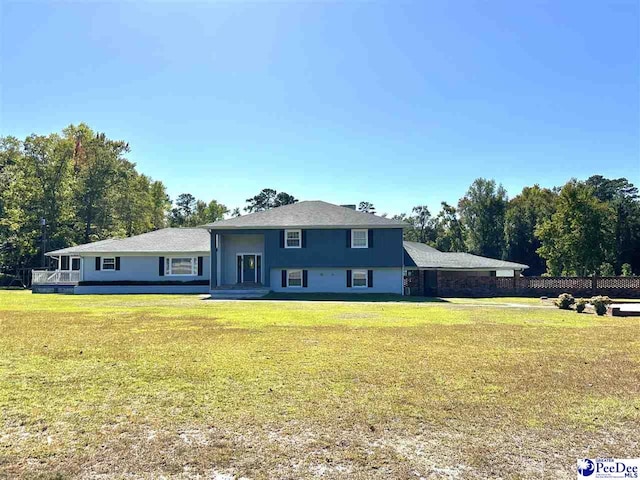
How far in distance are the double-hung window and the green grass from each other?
17948 millimetres

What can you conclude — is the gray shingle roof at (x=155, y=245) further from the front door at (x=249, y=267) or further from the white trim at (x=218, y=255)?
the front door at (x=249, y=267)

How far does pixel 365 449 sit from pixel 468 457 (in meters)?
0.90

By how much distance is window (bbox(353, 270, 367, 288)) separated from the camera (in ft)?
92.4

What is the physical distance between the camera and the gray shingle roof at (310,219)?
27.6 m

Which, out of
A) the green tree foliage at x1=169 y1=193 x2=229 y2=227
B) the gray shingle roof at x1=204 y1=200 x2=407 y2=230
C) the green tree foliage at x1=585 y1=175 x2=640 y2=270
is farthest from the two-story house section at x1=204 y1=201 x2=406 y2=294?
the green tree foliage at x1=169 y1=193 x2=229 y2=227

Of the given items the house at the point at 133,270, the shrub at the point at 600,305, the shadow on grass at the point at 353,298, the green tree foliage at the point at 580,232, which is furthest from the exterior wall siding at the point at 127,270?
the green tree foliage at the point at 580,232

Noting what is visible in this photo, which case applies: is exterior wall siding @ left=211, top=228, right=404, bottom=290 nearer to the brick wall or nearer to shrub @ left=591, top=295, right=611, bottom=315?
the brick wall

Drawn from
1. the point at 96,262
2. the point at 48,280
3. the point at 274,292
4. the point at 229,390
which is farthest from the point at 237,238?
the point at 229,390

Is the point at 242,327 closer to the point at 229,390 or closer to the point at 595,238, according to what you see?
the point at 229,390

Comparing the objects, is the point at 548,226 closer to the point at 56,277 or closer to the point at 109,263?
the point at 109,263

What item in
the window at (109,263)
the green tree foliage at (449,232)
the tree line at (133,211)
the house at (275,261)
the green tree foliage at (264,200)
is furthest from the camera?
the green tree foliage at (264,200)

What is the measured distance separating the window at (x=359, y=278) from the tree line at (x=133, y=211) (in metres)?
8.48

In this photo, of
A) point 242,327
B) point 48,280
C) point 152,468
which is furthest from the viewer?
point 48,280

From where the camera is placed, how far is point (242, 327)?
38.6ft
